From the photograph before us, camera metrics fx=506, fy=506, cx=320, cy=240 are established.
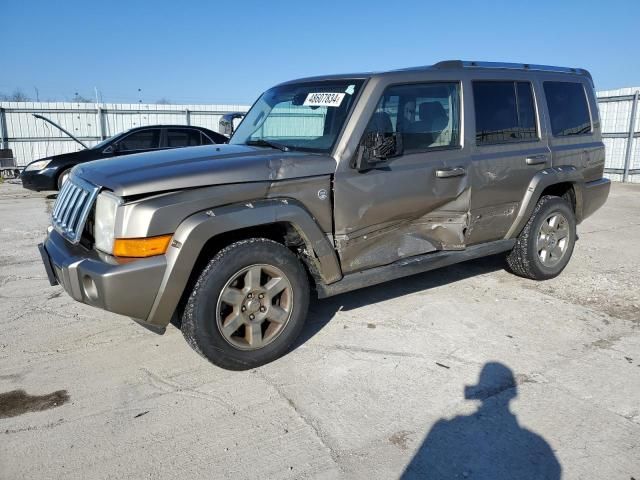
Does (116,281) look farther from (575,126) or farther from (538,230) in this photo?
(575,126)

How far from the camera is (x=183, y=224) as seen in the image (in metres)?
2.96

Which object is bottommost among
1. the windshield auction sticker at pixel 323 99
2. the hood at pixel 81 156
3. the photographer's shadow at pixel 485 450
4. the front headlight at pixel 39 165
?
the photographer's shadow at pixel 485 450

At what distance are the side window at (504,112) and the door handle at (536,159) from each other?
179mm

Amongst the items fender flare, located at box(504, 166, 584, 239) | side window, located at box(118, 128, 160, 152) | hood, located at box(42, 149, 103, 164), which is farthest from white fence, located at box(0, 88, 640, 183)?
fender flare, located at box(504, 166, 584, 239)

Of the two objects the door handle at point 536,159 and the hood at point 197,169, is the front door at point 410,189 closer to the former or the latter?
the hood at point 197,169

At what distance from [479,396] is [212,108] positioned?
17.0 meters

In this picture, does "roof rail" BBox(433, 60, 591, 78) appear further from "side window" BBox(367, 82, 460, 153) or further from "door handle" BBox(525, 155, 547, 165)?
"door handle" BBox(525, 155, 547, 165)

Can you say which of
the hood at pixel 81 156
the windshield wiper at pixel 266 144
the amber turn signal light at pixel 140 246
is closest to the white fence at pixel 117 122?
the hood at pixel 81 156

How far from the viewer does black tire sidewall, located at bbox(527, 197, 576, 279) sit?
497cm

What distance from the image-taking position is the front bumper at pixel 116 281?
287 cm

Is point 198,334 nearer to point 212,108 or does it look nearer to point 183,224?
point 183,224

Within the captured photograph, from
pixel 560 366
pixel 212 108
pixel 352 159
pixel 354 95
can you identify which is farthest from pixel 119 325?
pixel 212 108

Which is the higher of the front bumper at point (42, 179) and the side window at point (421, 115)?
the side window at point (421, 115)

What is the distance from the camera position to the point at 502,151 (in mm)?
4512
